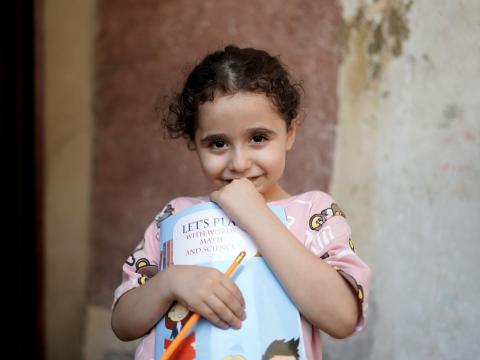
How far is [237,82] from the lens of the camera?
1.24m

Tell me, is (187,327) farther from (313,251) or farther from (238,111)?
(238,111)

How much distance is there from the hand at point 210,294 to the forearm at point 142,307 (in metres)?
0.03

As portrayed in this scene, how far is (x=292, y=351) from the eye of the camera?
103 cm

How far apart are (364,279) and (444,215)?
0.68m

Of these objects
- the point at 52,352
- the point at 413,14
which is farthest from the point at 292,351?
the point at 52,352

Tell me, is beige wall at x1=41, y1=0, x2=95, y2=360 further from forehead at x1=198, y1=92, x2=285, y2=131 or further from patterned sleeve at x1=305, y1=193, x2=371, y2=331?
patterned sleeve at x1=305, y1=193, x2=371, y2=331

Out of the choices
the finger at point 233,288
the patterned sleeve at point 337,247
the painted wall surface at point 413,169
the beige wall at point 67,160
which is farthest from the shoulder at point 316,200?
the beige wall at point 67,160

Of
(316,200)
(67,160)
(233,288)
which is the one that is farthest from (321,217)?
(67,160)

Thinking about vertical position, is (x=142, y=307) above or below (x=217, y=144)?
below

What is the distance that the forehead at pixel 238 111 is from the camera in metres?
1.22

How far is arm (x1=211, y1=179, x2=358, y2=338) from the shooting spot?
41.9 inches

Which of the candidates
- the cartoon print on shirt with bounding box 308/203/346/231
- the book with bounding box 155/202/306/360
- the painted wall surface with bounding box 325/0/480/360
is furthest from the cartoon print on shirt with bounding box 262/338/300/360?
the painted wall surface with bounding box 325/0/480/360

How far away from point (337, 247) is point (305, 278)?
0.42 feet

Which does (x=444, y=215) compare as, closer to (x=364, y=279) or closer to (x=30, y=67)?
(x=364, y=279)
